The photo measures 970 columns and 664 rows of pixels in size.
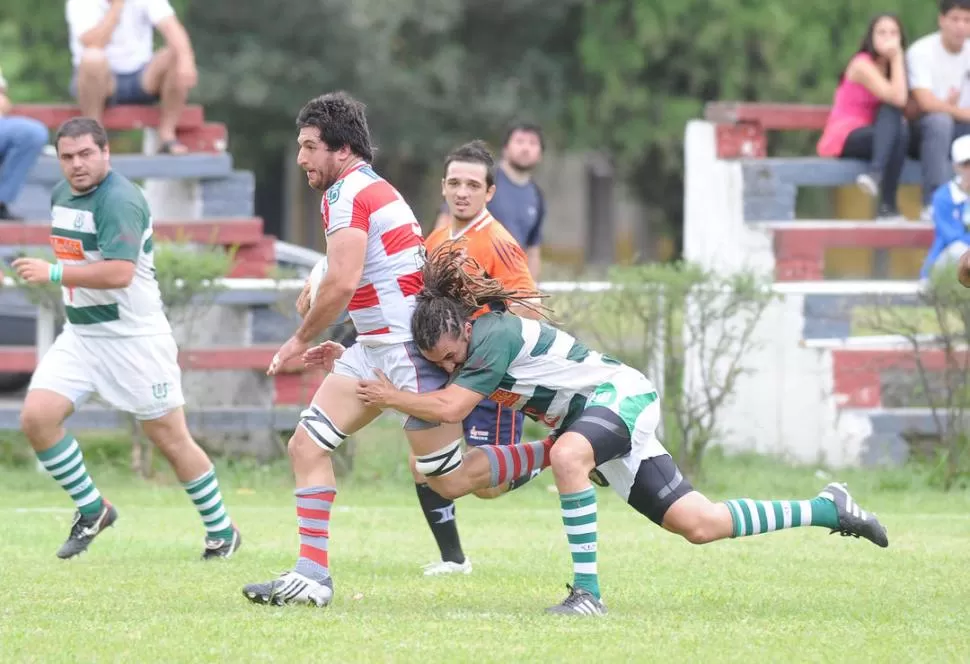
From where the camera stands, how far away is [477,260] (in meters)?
7.93

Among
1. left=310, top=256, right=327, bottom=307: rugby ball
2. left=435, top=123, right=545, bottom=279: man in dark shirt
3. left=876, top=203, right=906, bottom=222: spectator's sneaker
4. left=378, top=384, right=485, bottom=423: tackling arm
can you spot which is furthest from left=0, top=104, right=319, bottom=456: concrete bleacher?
left=378, top=384, right=485, bottom=423: tackling arm

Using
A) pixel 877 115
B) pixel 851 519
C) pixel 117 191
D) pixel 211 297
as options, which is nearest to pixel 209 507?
pixel 117 191

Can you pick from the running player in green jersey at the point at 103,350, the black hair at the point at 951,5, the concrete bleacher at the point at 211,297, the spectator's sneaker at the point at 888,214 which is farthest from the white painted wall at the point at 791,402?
the running player in green jersey at the point at 103,350

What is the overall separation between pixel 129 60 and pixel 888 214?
6.44 meters

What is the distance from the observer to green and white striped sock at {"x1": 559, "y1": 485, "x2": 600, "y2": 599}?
6.73 metres

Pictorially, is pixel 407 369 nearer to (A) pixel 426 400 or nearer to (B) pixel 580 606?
(A) pixel 426 400

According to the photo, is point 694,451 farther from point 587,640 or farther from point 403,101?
point 403,101

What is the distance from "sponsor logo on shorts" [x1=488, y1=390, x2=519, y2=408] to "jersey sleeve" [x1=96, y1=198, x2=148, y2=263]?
2.21 metres

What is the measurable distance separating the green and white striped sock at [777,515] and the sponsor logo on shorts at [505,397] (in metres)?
0.98

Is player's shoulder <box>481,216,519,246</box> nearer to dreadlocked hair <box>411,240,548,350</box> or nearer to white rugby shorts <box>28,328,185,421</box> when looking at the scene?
dreadlocked hair <box>411,240,548,350</box>

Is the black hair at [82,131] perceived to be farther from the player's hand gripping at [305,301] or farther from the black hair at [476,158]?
the black hair at [476,158]

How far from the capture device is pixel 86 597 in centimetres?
714

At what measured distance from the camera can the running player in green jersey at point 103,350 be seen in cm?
820

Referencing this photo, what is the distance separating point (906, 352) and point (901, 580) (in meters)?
4.61
